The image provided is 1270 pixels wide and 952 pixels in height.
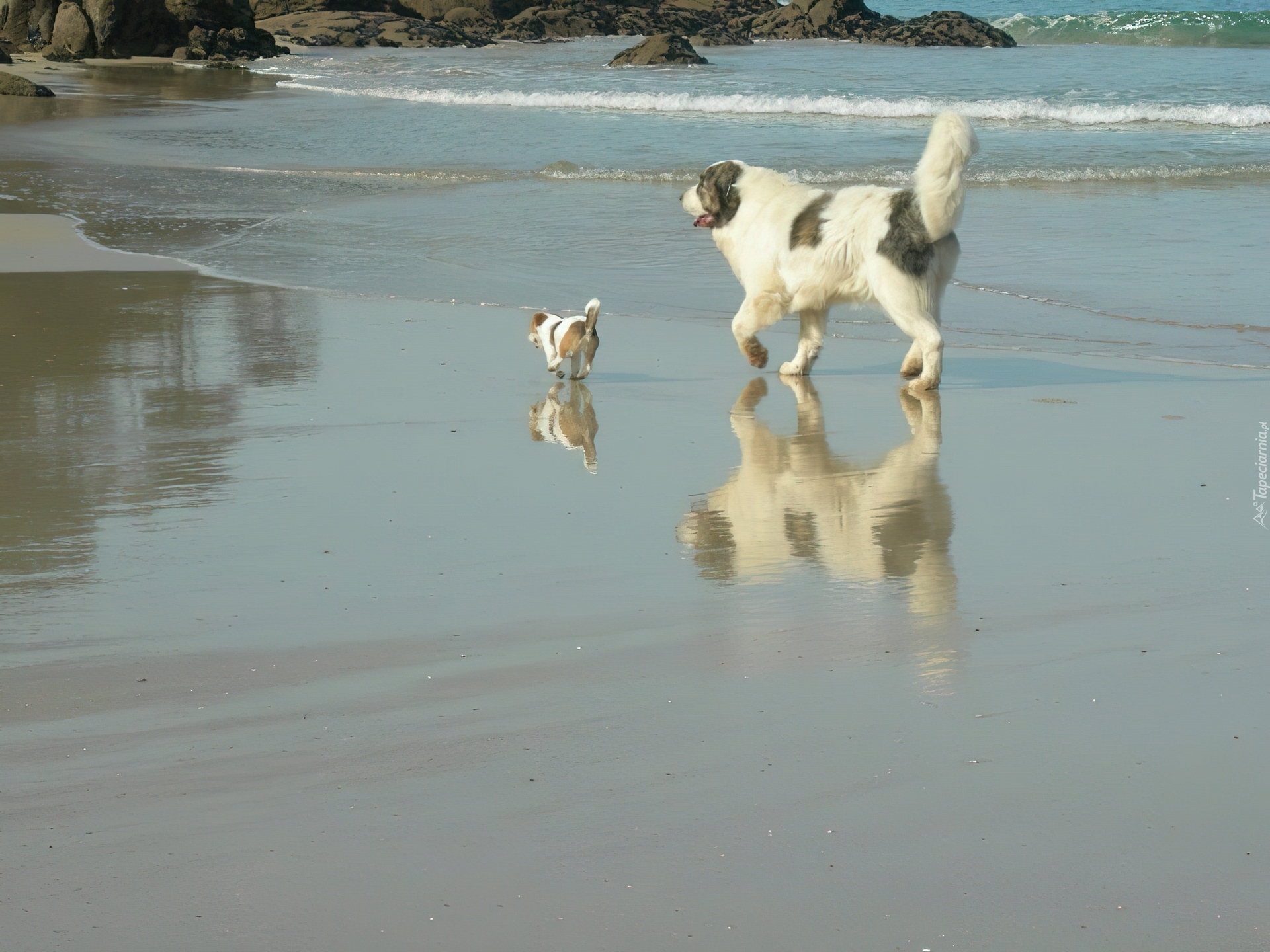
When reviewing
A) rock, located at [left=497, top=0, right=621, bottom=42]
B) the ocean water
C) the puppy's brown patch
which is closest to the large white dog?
the puppy's brown patch

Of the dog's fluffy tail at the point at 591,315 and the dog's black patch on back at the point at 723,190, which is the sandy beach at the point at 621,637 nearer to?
the dog's fluffy tail at the point at 591,315

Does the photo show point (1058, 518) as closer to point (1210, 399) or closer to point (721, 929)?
point (1210, 399)

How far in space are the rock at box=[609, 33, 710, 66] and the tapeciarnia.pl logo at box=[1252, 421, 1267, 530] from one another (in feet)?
112

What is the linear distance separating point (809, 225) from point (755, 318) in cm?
53

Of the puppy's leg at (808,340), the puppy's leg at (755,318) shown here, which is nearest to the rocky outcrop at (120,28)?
the puppy's leg at (755,318)

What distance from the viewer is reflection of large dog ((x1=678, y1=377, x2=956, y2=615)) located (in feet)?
12.9

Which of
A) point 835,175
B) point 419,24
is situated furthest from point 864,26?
point 835,175

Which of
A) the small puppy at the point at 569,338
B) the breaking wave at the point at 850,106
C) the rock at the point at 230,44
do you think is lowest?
the small puppy at the point at 569,338

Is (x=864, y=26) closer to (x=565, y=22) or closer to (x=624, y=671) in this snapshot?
(x=565, y=22)

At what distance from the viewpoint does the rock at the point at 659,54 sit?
37.8 meters

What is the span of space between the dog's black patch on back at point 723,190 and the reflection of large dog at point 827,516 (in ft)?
4.89

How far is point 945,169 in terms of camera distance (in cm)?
595

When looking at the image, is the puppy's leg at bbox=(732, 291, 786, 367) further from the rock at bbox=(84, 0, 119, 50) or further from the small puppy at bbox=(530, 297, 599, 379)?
the rock at bbox=(84, 0, 119, 50)

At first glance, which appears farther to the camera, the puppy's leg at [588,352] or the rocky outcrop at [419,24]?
the rocky outcrop at [419,24]
